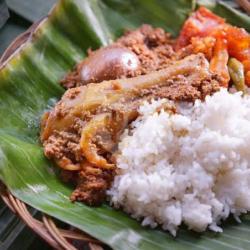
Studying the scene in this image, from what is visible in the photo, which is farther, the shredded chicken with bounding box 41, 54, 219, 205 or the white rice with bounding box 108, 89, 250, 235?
the shredded chicken with bounding box 41, 54, 219, 205

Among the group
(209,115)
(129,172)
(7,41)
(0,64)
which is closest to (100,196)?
(129,172)

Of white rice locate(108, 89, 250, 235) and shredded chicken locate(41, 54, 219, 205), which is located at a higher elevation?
shredded chicken locate(41, 54, 219, 205)

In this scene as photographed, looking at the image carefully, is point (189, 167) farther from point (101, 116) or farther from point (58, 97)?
point (58, 97)

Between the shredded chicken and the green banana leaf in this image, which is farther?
the shredded chicken

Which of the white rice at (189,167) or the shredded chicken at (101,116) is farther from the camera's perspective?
the shredded chicken at (101,116)

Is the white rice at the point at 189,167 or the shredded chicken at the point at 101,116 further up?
the shredded chicken at the point at 101,116
